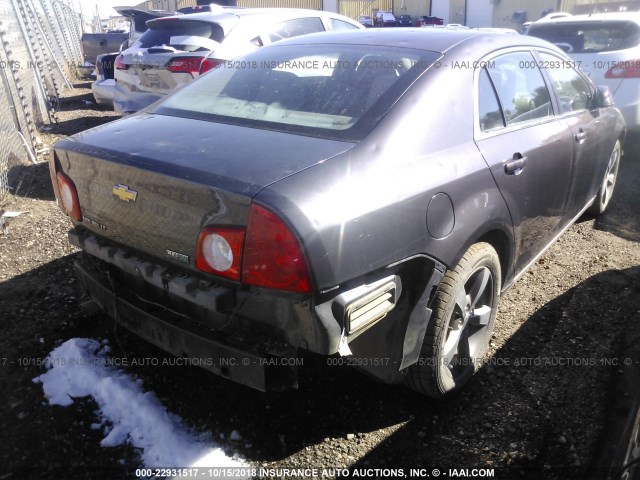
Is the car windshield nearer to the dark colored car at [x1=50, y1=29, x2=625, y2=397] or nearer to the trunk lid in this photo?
the dark colored car at [x1=50, y1=29, x2=625, y2=397]

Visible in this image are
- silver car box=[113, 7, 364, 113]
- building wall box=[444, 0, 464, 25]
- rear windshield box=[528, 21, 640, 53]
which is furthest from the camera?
building wall box=[444, 0, 464, 25]

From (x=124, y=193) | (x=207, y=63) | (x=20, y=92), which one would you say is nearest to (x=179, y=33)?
(x=207, y=63)

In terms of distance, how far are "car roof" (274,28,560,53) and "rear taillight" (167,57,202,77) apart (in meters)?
2.66

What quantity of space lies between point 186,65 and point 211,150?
13.0 ft

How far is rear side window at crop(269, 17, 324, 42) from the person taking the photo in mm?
6152

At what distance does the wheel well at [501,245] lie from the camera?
8.60 feet

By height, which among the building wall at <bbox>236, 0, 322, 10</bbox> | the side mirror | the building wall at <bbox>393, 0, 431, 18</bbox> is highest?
the building wall at <bbox>236, 0, 322, 10</bbox>

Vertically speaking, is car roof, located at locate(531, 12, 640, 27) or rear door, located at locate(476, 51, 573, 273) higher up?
car roof, located at locate(531, 12, 640, 27)

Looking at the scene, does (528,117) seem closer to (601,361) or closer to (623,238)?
(601,361)

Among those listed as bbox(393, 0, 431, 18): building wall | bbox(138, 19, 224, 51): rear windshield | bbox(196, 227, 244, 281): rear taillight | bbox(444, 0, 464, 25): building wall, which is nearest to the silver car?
bbox(138, 19, 224, 51): rear windshield

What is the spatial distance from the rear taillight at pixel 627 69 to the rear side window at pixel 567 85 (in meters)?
2.88

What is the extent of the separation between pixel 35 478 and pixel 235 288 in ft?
3.94

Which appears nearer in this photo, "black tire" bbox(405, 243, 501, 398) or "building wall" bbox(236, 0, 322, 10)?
"black tire" bbox(405, 243, 501, 398)

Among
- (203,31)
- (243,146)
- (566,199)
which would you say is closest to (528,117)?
(566,199)
